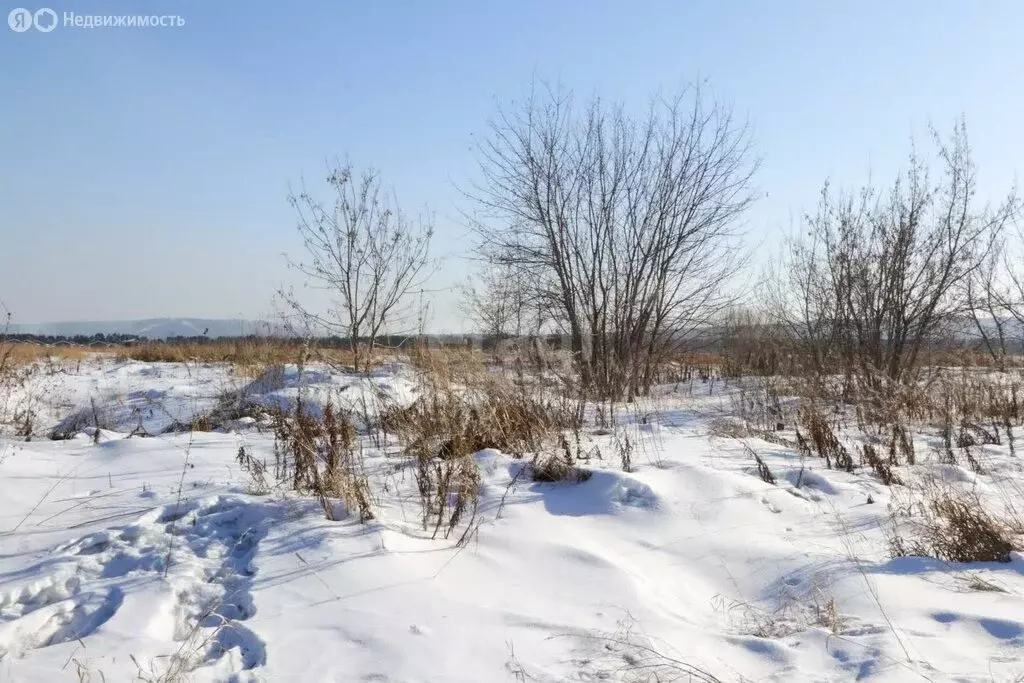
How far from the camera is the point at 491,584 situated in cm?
263

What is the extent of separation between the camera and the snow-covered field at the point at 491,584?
6.73ft

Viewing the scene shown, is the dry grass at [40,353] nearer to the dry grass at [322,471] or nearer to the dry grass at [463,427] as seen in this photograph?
the dry grass at [463,427]

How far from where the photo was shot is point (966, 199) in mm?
8750

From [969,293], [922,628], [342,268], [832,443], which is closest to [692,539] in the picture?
[922,628]

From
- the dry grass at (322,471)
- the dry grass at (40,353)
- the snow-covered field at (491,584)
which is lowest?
the snow-covered field at (491,584)

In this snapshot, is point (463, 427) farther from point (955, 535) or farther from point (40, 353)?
point (40, 353)

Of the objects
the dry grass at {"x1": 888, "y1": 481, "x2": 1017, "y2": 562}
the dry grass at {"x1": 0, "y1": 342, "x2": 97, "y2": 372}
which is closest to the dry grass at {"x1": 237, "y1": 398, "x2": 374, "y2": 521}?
the dry grass at {"x1": 888, "y1": 481, "x2": 1017, "y2": 562}

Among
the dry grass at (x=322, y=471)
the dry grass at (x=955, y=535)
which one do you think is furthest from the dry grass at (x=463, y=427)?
the dry grass at (x=955, y=535)

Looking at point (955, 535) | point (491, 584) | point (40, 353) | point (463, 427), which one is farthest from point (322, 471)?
point (40, 353)

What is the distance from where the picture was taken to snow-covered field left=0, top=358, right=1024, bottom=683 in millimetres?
2051

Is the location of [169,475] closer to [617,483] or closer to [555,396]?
[617,483]

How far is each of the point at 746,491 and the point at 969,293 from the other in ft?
26.1

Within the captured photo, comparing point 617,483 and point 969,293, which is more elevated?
point 969,293

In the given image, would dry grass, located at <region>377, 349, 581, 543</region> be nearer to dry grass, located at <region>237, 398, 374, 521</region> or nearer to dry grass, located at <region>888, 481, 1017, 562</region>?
dry grass, located at <region>237, 398, 374, 521</region>
